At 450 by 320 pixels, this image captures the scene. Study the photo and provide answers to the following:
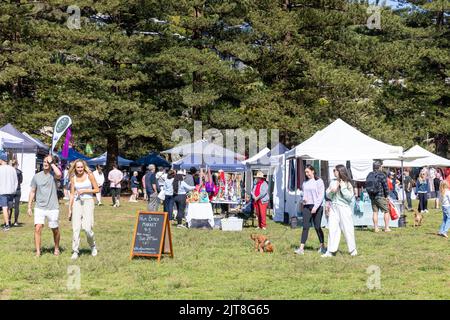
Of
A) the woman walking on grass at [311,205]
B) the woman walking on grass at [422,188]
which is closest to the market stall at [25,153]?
the woman walking on grass at [422,188]

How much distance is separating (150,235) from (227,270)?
1824mm

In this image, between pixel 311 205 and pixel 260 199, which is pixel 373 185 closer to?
pixel 260 199

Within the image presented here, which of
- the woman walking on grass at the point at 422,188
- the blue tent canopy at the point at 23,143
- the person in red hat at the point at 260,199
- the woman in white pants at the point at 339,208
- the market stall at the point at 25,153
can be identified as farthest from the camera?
the market stall at the point at 25,153

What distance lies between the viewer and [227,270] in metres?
11.7

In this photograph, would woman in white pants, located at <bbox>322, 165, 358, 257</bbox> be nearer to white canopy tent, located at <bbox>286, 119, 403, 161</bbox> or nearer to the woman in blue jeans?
white canopy tent, located at <bbox>286, 119, 403, 161</bbox>

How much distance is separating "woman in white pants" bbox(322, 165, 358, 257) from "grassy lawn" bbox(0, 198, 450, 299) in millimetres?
359

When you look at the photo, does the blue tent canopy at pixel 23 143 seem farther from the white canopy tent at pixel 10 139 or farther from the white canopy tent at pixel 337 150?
the white canopy tent at pixel 337 150

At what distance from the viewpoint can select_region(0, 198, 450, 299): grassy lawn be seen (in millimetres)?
9500

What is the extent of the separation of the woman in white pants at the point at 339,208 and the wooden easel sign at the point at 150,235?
2.78 metres

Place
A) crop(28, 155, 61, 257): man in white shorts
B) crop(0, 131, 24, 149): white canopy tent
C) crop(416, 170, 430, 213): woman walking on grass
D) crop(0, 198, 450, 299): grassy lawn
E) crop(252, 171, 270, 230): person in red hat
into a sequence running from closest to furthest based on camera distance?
crop(0, 198, 450, 299): grassy lawn < crop(28, 155, 61, 257): man in white shorts < crop(252, 171, 270, 230): person in red hat < crop(416, 170, 430, 213): woman walking on grass < crop(0, 131, 24, 149): white canopy tent

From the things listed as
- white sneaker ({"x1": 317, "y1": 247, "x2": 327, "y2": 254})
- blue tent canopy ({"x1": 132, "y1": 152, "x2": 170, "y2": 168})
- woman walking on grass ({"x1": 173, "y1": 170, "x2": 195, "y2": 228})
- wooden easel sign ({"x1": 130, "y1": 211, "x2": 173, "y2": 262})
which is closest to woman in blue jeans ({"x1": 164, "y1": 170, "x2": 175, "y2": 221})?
woman walking on grass ({"x1": 173, "y1": 170, "x2": 195, "y2": 228})

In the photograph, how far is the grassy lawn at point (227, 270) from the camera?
31.2ft
